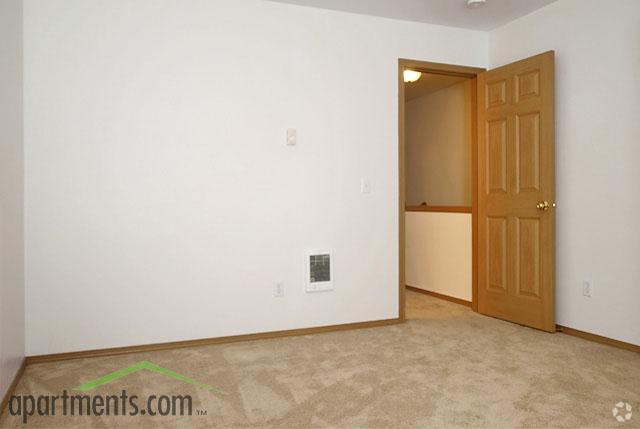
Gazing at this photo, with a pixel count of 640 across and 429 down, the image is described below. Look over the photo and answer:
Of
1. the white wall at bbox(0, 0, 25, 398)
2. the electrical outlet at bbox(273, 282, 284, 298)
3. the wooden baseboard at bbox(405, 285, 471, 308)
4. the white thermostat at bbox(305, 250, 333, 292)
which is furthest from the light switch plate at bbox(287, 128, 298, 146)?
the wooden baseboard at bbox(405, 285, 471, 308)

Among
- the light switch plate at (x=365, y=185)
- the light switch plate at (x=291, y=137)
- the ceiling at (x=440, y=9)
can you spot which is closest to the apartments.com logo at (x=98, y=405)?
the light switch plate at (x=291, y=137)

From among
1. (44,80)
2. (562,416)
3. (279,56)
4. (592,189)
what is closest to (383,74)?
(279,56)

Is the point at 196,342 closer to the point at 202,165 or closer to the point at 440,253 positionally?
the point at 202,165

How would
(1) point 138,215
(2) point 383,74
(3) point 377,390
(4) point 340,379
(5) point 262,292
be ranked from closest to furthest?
(3) point 377,390, (4) point 340,379, (1) point 138,215, (5) point 262,292, (2) point 383,74

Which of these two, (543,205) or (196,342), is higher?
(543,205)

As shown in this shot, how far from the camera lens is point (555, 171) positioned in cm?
371

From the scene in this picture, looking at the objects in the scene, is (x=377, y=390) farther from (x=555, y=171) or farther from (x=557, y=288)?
(x=555, y=171)

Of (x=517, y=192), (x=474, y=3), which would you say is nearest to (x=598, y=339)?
(x=517, y=192)

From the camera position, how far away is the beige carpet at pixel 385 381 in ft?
7.27

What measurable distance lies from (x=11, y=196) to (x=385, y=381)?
2.20 m

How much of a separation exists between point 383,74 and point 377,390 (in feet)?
8.05

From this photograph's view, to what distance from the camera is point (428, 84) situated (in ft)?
17.9

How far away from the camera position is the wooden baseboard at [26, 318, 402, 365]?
10.2ft

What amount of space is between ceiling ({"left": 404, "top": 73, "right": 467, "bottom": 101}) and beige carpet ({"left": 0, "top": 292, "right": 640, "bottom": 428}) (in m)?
2.65
